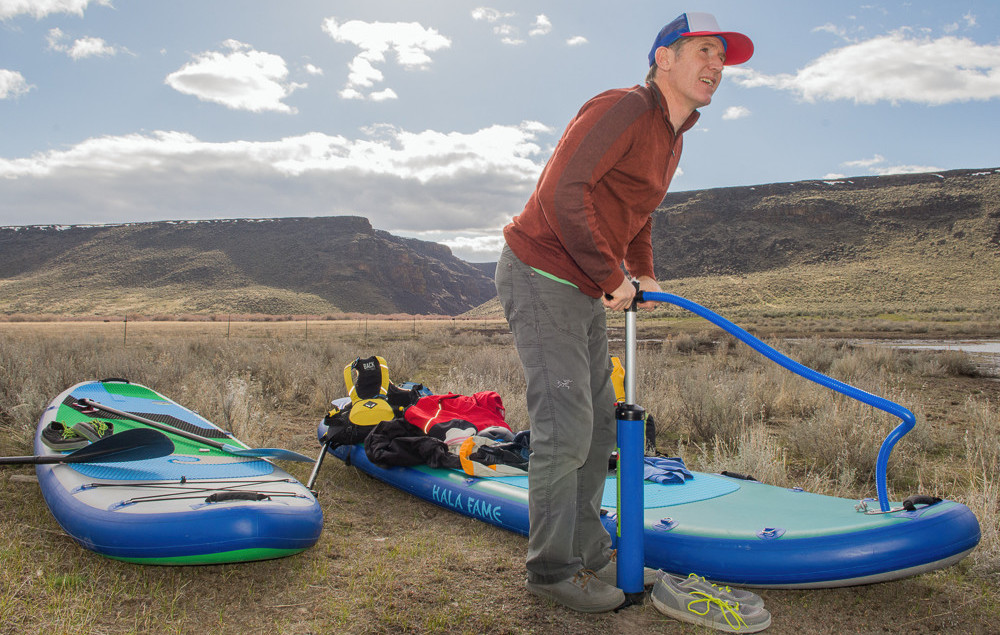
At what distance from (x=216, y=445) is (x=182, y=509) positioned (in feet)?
4.40

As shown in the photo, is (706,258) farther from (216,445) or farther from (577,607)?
(577,607)

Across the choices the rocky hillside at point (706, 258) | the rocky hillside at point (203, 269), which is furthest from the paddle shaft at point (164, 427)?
the rocky hillside at point (203, 269)

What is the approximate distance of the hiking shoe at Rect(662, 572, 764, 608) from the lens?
2.60 meters

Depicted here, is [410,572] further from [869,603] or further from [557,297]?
[869,603]

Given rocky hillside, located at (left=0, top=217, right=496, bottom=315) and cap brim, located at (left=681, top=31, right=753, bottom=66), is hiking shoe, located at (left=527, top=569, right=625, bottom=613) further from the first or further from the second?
rocky hillside, located at (left=0, top=217, right=496, bottom=315)

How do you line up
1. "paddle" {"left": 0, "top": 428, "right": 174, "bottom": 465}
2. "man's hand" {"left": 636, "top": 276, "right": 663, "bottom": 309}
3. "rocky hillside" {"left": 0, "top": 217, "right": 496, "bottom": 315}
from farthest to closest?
"rocky hillside" {"left": 0, "top": 217, "right": 496, "bottom": 315}, "paddle" {"left": 0, "top": 428, "right": 174, "bottom": 465}, "man's hand" {"left": 636, "top": 276, "right": 663, "bottom": 309}

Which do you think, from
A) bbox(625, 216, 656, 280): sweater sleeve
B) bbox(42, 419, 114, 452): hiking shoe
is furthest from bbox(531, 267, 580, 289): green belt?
bbox(42, 419, 114, 452): hiking shoe

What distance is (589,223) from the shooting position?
241 centimetres

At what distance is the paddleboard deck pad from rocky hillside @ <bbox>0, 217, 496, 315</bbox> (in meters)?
71.3

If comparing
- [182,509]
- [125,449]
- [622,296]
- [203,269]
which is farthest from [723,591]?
[203,269]

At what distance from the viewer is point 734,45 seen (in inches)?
102

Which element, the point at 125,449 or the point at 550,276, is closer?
the point at 550,276

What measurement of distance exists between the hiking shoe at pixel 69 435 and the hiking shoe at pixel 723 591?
3493 millimetres

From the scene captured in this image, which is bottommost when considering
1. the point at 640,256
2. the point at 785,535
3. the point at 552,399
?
the point at 785,535
